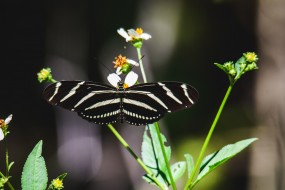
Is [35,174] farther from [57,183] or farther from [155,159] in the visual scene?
[155,159]

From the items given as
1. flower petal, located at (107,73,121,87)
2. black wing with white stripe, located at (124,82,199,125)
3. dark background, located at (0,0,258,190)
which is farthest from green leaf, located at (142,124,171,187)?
dark background, located at (0,0,258,190)

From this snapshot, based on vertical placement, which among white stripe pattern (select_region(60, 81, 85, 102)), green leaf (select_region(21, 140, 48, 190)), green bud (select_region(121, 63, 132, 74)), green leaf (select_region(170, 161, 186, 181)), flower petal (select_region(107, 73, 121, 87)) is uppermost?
green bud (select_region(121, 63, 132, 74))

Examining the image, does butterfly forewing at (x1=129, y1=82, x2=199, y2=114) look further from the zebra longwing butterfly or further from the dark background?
the dark background

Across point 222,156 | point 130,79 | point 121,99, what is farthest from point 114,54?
point 222,156

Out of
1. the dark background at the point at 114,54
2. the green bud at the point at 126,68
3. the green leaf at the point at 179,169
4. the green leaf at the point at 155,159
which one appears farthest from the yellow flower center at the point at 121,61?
the dark background at the point at 114,54

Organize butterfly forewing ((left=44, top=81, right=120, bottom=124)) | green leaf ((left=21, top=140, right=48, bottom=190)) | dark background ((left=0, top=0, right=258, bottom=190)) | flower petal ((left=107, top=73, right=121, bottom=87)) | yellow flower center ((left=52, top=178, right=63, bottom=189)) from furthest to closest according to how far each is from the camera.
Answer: dark background ((left=0, top=0, right=258, bottom=190)) < flower petal ((left=107, top=73, right=121, bottom=87)) < butterfly forewing ((left=44, top=81, right=120, bottom=124)) < yellow flower center ((left=52, top=178, right=63, bottom=189)) < green leaf ((left=21, top=140, right=48, bottom=190))

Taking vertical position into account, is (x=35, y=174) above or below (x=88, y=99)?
below

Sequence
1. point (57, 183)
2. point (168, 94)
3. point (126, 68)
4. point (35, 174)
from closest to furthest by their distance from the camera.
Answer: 1. point (35, 174)
2. point (57, 183)
3. point (168, 94)
4. point (126, 68)

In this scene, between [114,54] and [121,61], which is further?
[114,54]
